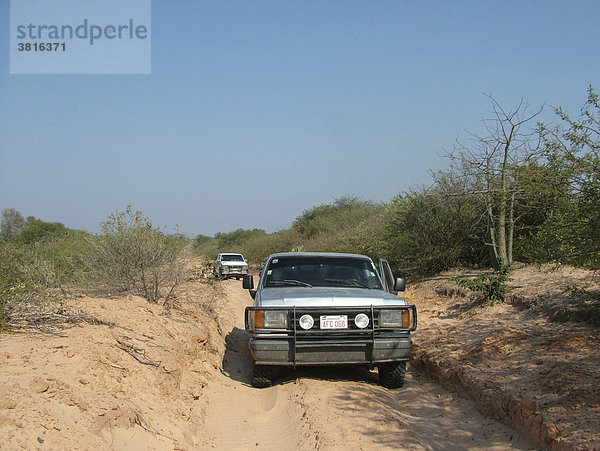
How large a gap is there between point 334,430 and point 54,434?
257 cm

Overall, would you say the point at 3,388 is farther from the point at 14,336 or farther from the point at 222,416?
the point at 222,416

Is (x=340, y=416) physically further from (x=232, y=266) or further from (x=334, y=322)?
(x=232, y=266)

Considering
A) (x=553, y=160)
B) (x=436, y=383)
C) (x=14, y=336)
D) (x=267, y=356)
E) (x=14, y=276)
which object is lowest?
(x=436, y=383)

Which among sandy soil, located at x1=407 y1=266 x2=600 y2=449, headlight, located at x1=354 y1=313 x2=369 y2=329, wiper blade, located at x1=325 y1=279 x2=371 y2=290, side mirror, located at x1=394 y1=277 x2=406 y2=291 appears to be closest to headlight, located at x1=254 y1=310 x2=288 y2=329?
headlight, located at x1=354 y1=313 x2=369 y2=329

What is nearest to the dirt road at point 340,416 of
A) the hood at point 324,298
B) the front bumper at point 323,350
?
the front bumper at point 323,350

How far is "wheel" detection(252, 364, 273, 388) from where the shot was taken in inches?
268

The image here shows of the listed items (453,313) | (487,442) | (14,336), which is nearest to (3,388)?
(14,336)

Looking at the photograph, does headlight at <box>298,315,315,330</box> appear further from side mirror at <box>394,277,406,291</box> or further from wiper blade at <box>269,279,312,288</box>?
side mirror at <box>394,277,406,291</box>

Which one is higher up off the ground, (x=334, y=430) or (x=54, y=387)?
(x=54, y=387)

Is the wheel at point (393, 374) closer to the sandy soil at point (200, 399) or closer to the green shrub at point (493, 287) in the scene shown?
the sandy soil at point (200, 399)

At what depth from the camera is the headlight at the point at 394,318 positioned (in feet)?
21.3

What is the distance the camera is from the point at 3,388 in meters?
4.04

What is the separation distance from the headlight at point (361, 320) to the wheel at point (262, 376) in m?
1.36

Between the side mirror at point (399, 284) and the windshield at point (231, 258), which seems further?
the windshield at point (231, 258)
